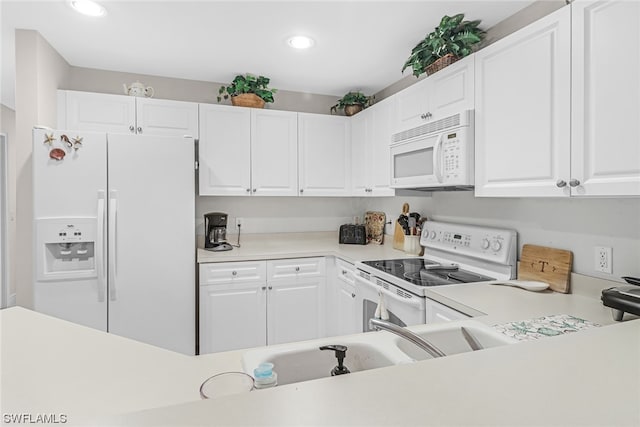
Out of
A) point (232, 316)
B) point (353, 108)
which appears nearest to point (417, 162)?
point (353, 108)

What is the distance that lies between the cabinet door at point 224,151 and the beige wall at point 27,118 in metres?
1.05

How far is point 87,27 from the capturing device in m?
2.20

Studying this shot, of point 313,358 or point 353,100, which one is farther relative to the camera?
point 353,100

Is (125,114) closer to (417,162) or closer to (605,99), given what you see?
(417,162)

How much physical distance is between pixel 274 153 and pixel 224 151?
0.44 m

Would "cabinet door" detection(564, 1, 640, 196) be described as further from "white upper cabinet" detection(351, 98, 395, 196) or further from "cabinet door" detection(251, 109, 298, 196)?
"cabinet door" detection(251, 109, 298, 196)

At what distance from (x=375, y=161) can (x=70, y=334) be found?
2409 mm

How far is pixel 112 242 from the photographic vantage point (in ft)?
7.44

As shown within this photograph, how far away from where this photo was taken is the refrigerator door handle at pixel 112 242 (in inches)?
89.0

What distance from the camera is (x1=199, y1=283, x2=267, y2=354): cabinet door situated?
2.59m

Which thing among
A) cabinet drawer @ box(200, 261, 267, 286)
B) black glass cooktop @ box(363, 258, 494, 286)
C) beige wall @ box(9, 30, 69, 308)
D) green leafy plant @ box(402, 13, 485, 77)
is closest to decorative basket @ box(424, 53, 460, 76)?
green leafy plant @ box(402, 13, 485, 77)

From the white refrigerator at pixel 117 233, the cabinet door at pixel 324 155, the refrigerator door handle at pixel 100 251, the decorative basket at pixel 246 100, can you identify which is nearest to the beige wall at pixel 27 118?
the white refrigerator at pixel 117 233

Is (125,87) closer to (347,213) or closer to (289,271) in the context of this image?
(289,271)

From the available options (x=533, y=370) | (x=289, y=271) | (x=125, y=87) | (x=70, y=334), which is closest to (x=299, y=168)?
(x=289, y=271)
